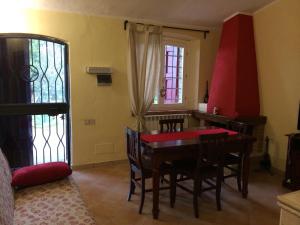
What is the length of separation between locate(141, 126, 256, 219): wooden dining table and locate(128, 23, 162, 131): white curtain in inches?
47.1

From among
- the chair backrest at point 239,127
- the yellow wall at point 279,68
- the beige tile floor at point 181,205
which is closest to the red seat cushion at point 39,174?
the beige tile floor at point 181,205

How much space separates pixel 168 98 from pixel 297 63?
2197 mm

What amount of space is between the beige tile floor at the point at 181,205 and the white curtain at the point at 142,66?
4.02 feet

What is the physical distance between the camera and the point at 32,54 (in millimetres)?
3568

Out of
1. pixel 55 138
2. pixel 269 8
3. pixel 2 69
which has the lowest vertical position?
pixel 55 138

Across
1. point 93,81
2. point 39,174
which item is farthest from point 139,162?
point 93,81

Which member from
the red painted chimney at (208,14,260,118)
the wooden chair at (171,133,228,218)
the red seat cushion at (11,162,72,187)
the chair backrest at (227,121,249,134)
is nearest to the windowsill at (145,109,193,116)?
the red painted chimney at (208,14,260,118)

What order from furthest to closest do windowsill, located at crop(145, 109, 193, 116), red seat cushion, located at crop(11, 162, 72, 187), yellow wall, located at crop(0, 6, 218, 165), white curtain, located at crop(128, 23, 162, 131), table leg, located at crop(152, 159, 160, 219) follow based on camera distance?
1. windowsill, located at crop(145, 109, 193, 116)
2. white curtain, located at crop(128, 23, 162, 131)
3. yellow wall, located at crop(0, 6, 218, 165)
4. table leg, located at crop(152, 159, 160, 219)
5. red seat cushion, located at crop(11, 162, 72, 187)

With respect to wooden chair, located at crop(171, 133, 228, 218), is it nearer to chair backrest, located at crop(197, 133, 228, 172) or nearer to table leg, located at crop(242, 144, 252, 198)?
chair backrest, located at crop(197, 133, 228, 172)

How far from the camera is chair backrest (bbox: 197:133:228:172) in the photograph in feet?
8.47

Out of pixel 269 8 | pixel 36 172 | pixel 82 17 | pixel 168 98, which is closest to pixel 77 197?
pixel 36 172

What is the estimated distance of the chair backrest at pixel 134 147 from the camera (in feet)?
8.56

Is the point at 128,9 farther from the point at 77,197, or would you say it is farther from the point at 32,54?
the point at 77,197

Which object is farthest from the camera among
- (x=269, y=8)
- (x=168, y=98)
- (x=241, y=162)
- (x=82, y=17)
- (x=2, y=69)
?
(x=168, y=98)
